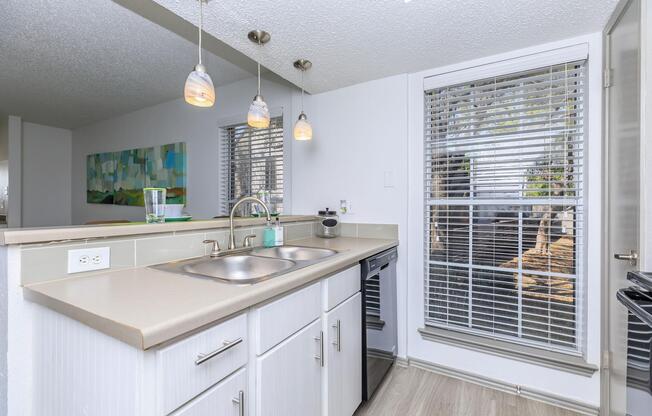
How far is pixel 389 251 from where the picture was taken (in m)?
Result: 2.00

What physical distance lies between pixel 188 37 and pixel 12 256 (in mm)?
1835

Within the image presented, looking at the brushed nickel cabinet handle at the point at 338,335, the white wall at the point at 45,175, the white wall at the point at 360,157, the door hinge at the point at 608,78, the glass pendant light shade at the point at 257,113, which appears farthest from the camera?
the white wall at the point at 45,175

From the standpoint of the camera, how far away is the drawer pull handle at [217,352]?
738mm

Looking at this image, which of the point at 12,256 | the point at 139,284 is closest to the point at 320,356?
the point at 139,284

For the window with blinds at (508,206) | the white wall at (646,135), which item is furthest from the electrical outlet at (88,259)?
the white wall at (646,135)

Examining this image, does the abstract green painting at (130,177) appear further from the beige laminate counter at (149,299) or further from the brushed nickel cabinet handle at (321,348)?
the brushed nickel cabinet handle at (321,348)

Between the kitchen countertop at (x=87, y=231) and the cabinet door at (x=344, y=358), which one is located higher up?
the kitchen countertop at (x=87, y=231)

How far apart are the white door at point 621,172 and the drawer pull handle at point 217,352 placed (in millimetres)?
1551

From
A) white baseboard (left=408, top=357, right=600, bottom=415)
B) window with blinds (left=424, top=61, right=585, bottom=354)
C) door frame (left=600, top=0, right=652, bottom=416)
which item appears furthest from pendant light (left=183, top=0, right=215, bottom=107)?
white baseboard (left=408, top=357, right=600, bottom=415)

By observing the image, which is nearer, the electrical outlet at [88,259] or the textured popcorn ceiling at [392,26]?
the electrical outlet at [88,259]

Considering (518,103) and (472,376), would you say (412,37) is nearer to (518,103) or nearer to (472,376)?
(518,103)

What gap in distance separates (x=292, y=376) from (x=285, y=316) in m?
0.23

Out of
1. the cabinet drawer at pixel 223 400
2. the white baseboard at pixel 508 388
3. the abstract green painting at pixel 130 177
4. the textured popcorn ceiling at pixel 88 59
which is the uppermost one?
the textured popcorn ceiling at pixel 88 59

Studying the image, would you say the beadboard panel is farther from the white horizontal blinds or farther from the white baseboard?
the white baseboard
